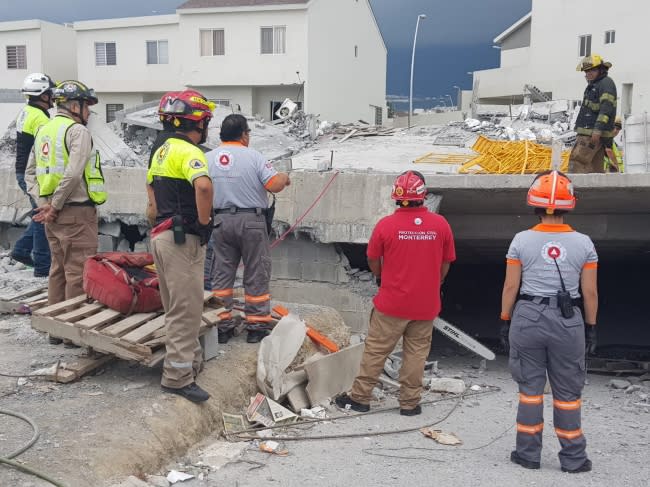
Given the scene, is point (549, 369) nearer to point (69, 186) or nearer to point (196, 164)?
point (196, 164)

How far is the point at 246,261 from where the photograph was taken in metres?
5.98

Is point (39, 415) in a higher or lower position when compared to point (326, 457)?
higher

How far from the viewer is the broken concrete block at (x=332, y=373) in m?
5.68

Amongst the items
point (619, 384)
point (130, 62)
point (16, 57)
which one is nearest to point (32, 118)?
point (619, 384)

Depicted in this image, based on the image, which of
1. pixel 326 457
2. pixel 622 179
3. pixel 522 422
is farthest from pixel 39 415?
pixel 622 179

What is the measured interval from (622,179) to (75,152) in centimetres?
522

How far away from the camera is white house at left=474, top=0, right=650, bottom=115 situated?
2681 cm

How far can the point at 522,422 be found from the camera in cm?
456

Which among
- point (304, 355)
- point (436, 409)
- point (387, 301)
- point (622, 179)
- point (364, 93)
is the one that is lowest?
point (436, 409)

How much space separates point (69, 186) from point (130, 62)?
2886 centimetres

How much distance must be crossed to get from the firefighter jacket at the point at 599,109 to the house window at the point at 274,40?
22.3m

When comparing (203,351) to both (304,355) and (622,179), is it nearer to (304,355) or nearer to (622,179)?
(304,355)

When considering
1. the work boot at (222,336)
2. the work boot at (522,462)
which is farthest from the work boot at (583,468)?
the work boot at (222,336)

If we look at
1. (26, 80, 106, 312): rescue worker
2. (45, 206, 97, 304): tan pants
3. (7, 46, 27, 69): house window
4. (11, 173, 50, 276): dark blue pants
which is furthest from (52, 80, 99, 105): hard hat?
(7, 46, 27, 69): house window
